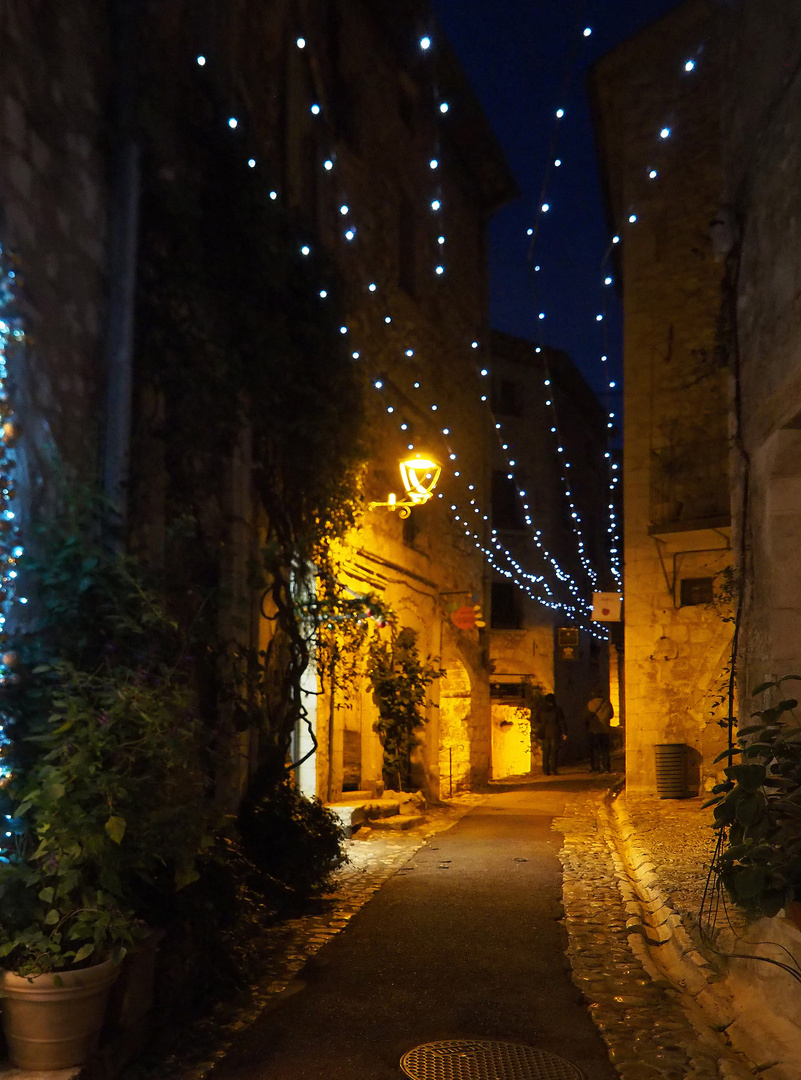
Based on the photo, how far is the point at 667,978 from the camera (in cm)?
511

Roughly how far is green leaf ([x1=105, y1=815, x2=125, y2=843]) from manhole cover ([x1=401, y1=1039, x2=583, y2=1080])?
4.85ft

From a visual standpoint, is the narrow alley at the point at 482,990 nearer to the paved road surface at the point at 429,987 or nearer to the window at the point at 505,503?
the paved road surface at the point at 429,987

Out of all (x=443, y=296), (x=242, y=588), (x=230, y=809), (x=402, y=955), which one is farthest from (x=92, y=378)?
(x=443, y=296)

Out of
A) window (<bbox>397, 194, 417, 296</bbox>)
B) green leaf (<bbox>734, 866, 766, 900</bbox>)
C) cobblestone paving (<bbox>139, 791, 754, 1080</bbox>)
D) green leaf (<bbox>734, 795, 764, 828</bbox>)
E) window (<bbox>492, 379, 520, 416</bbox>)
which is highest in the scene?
window (<bbox>492, 379, 520, 416</bbox>)

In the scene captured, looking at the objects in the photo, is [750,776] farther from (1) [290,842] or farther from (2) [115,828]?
(1) [290,842]

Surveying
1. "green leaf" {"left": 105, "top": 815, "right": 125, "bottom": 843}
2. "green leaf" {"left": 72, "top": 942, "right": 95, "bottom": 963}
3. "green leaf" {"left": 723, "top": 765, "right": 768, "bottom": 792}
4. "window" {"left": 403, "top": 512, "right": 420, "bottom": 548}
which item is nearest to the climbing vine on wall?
"green leaf" {"left": 105, "top": 815, "right": 125, "bottom": 843}

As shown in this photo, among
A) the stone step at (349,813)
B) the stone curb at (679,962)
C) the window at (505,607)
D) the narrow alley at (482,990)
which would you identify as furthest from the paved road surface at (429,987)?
the window at (505,607)

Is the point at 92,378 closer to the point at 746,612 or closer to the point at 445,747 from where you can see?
the point at 746,612

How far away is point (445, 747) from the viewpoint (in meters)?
16.1

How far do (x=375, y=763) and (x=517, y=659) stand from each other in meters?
14.5

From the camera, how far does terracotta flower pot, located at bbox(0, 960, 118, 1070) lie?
363 cm

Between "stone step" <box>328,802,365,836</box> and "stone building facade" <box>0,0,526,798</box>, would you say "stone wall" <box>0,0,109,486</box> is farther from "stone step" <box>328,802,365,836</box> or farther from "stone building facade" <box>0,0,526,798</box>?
"stone step" <box>328,802,365,836</box>

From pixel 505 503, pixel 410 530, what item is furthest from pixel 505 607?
pixel 410 530

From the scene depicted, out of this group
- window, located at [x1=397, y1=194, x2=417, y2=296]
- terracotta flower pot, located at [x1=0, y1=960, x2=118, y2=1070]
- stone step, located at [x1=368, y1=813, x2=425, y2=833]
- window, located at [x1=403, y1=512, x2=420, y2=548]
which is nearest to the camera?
terracotta flower pot, located at [x1=0, y1=960, x2=118, y2=1070]
